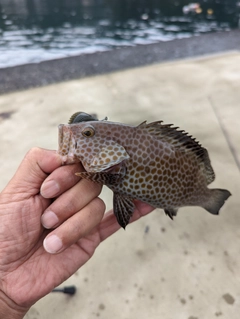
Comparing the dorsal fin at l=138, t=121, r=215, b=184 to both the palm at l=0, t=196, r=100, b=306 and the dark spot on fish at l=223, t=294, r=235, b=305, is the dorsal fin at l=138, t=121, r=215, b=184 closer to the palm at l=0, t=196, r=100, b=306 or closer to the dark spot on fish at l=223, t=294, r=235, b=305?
the palm at l=0, t=196, r=100, b=306

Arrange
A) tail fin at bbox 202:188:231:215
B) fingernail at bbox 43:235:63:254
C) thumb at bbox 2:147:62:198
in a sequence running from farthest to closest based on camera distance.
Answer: tail fin at bbox 202:188:231:215
thumb at bbox 2:147:62:198
fingernail at bbox 43:235:63:254

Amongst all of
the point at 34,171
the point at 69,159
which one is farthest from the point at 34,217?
the point at 69,159

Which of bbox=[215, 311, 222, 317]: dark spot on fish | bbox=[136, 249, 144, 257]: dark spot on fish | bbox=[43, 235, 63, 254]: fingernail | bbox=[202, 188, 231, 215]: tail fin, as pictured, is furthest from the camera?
bbox=[136, 249, 144, 257]: dark spot on fish

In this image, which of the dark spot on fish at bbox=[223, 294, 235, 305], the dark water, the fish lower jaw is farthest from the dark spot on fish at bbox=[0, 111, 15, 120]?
the dark spot on fish at bbox=[223, 294, 235, 305]

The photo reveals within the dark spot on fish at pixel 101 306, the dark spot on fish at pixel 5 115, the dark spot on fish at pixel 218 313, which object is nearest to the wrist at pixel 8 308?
the dark spot on fish at pixel 101 306

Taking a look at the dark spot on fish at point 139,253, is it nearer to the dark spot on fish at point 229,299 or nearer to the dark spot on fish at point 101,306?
the dark spot on fish at point 101,306

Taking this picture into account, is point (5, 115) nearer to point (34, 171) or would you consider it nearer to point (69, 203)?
point (34, 171)
